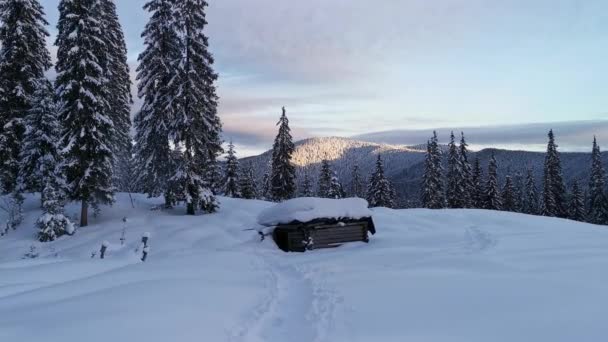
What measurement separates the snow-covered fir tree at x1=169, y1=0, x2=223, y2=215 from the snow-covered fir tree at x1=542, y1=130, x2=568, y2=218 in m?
41.0

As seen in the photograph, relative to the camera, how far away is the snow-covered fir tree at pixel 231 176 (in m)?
45.4

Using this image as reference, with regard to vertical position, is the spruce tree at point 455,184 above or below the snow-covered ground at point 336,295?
above

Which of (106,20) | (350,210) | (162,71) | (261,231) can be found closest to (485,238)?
(350,210)

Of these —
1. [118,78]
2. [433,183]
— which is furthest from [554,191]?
[118,78]

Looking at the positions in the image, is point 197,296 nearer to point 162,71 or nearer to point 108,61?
point 162,71

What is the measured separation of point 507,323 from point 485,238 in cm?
1104

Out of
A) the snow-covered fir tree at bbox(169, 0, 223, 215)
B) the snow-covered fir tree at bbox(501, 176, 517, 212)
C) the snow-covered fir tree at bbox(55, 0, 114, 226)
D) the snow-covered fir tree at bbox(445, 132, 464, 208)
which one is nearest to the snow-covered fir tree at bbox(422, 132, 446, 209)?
the snow-covered fir tree at bbox(445, 132, 464, 208)

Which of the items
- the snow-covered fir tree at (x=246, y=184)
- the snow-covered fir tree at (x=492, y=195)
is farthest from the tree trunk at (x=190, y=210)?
the snow-covered fir tree at (x=492, y=195)

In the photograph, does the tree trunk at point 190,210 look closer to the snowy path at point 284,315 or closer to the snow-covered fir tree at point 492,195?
the snowy path at point 284,315

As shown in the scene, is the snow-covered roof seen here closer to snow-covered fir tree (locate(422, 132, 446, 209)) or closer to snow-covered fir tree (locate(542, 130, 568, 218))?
snow-covered fir tree (locate(422, 132, 446, 209))

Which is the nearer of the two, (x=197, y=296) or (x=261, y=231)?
(x=197, y=296)

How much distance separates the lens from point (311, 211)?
17234 mm

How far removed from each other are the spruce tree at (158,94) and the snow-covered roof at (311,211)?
1101cm

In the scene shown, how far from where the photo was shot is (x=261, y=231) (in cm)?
1884
